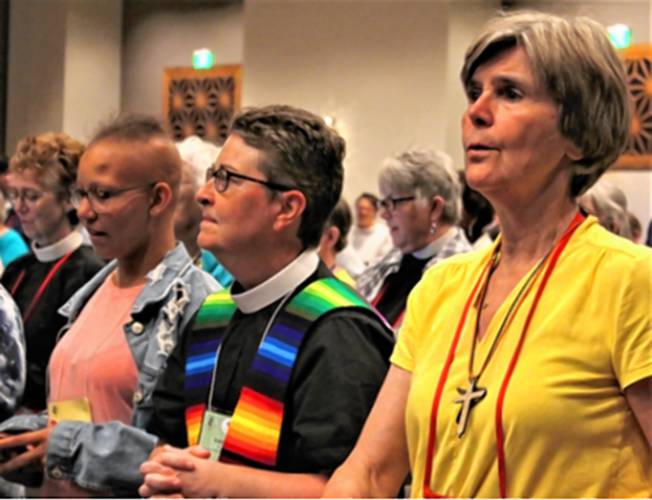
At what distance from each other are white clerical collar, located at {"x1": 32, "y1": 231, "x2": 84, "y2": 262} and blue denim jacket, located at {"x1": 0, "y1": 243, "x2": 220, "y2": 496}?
1148mm

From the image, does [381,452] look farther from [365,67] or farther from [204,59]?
[204,59]

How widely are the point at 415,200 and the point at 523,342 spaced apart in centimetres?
254

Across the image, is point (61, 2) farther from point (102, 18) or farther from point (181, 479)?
point (181, 479)

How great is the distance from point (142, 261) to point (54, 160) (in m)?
1.10

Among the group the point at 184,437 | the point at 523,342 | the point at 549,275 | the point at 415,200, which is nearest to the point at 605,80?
the point at 549,275

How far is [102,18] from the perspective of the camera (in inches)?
505

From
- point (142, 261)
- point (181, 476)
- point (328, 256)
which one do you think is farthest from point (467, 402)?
point (328, 256)

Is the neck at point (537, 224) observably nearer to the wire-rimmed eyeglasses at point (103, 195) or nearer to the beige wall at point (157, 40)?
the wire-rimmed eyeglasses at point (103, 195)

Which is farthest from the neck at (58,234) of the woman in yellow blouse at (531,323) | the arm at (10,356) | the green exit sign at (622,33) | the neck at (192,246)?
the green exit sign at (622,33)

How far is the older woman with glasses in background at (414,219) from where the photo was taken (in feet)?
13.1

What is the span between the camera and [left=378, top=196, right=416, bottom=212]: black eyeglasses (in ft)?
13.3

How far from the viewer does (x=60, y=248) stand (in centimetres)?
367

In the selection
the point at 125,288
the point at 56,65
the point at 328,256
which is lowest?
the point at 328,256

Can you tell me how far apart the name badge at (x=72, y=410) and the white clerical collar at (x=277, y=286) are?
0.49 meters
